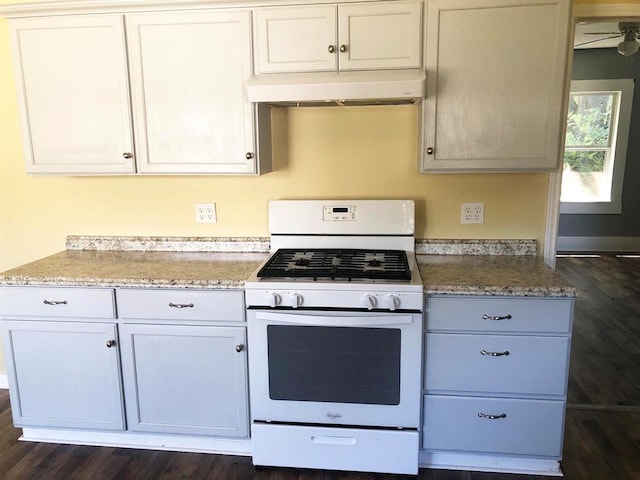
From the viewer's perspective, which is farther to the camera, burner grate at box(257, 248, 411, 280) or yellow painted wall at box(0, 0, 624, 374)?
yellow painted wall at box(0, 0, 624, 374)

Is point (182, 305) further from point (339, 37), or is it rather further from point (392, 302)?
point (339, 37)

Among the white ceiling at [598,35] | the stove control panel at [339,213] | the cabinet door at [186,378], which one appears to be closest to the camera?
the cabinet door at [186,378]

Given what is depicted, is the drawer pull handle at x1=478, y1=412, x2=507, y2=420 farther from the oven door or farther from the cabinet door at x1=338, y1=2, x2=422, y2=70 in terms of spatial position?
the cabinet door at x1=338, y1=2, x2=422, y2=70

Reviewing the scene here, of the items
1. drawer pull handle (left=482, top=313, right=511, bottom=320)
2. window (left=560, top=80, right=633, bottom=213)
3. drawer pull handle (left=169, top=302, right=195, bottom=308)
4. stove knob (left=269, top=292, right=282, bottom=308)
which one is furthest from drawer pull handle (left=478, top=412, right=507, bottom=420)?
window (left=560, top=80, right=633, bottom=213)

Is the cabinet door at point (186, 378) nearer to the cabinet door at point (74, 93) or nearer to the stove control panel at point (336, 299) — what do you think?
the stove control panel at point (336, 299)

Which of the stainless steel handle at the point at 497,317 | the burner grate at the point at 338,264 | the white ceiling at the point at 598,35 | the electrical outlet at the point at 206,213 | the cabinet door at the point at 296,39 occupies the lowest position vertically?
the stainless steel handle at the point at 497,317

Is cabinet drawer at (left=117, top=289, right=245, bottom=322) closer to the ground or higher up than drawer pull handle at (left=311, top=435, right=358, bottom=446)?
higher up

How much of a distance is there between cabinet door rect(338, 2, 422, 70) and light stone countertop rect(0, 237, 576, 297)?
35.7 inches

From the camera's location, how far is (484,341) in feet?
6.62

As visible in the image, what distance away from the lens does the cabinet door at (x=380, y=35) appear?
2.04m

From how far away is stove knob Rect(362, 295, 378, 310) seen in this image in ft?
6.36

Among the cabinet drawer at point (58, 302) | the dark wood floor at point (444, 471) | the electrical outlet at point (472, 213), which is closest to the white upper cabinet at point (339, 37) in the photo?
the electrical outlet at point (472, 213)

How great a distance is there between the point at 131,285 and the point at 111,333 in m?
0.25

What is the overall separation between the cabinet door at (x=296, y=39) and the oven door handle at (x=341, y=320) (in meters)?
1.03
